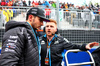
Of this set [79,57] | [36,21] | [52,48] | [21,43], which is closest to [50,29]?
[52,48]

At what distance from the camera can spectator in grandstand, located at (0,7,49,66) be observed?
118cm

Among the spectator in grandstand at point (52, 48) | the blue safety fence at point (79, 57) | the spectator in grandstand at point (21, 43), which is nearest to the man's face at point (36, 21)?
the spectator in grandstand at point (21, 43)

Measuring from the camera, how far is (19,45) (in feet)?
4.13

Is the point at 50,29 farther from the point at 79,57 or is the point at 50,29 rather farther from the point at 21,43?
the point at 79,57

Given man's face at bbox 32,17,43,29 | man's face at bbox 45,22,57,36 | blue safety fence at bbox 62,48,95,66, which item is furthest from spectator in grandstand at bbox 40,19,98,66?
blue safety fence at bbox 62,48,95,66

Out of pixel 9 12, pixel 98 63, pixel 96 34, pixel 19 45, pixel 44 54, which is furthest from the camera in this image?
pixel 96 34

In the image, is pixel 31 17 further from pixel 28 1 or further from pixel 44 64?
pixel 28 1

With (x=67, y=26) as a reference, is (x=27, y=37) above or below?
above

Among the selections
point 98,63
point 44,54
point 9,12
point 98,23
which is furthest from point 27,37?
point 98,23

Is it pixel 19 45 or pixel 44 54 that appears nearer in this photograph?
pixel 19 45

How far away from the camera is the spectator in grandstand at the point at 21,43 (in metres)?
1.18

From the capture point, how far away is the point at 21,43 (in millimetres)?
1284

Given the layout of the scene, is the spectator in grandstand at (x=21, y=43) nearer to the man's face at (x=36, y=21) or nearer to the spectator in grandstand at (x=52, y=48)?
the man's face at (x=36, y=21)

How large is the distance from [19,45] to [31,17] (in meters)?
0.43
